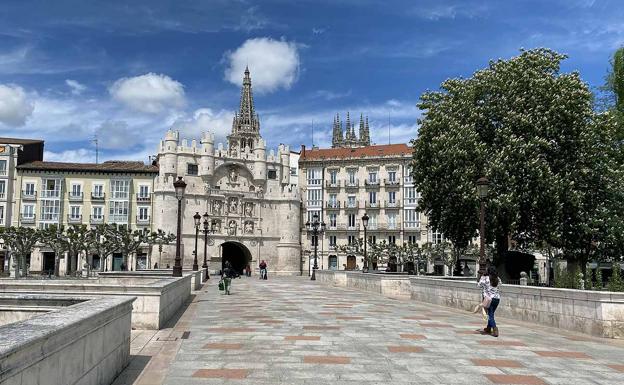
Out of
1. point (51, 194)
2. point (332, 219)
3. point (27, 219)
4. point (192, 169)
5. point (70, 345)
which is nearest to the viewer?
point (70, 345)

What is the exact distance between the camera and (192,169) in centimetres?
7838

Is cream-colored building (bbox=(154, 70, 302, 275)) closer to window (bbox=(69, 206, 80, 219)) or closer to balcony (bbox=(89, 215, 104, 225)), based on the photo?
balcony (bbox=(89, 215, 104, 225))

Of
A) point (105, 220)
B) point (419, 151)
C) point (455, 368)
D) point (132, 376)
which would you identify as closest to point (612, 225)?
point (419, 151)

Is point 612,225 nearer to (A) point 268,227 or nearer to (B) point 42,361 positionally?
(B) point 42,361

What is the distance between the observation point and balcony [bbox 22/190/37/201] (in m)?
73.1

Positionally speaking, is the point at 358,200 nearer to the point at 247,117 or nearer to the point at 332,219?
the point at 332,219

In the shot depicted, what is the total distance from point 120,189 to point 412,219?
4100 cm

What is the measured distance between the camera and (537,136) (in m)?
29.4

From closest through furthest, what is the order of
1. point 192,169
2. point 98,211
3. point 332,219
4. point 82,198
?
point 82,198
point 98,211
point 192,169
point 332,219

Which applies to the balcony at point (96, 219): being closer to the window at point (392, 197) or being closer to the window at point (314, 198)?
the window at point (314, 198)

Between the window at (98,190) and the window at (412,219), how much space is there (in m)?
42.5

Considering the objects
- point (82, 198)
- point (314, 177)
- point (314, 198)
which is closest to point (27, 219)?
point (82, 198)

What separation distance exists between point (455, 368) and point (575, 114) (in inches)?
986

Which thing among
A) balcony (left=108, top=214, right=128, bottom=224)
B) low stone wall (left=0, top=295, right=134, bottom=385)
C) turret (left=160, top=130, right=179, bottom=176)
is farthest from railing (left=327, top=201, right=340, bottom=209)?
low stone wall (left=0, top=295, right=134, bottom=385)
